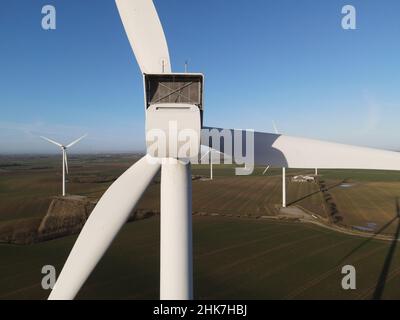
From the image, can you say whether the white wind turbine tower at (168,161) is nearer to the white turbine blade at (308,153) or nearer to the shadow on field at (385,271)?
the white turbine blade at (308,153)

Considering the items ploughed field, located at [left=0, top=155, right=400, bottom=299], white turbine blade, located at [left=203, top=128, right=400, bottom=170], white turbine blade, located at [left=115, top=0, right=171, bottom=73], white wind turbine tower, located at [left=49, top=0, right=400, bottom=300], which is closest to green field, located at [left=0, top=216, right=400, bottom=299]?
ploughed field, located at [left=0, top=155, right=400, bottom=299]

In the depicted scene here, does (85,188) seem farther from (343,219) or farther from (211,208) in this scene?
(343,219)

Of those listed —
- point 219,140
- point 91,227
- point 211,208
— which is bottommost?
point 211,208

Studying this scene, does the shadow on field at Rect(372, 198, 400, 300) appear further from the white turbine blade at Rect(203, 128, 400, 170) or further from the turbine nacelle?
the turbine nacelle

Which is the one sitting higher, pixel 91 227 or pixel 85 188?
pixel 91 227

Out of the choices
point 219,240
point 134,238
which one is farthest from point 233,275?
point 134,238

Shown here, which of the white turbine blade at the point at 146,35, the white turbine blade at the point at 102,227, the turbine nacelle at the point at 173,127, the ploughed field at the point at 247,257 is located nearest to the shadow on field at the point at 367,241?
the ploughed field at the point at 247,257

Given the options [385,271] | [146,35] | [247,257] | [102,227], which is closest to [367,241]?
[385,271]
